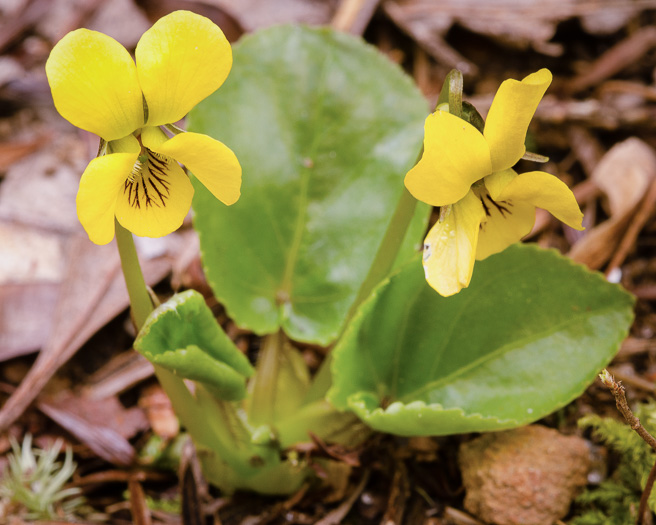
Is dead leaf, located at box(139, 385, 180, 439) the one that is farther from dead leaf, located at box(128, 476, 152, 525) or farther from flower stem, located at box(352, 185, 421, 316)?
flower stem, located at box(352, 185, 421, 316)

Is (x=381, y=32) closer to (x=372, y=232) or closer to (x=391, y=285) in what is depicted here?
(x=372, y=232)

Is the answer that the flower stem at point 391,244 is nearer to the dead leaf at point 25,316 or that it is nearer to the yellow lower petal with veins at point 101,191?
the yellow lower petal with veins at point 101,191

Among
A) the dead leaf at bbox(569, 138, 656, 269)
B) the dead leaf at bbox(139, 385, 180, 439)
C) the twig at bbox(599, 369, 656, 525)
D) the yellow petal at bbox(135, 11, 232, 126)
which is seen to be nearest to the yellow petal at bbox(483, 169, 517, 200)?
the twig at bbox(599, 369, 656, 525)

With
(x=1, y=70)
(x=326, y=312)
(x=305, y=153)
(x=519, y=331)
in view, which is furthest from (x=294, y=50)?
(x=1, y=70)

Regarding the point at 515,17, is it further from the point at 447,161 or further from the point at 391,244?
the point at 447,161

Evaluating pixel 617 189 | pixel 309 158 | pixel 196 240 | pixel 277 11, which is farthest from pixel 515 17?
pixel 196 240

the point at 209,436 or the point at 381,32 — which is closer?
the point at 209,436

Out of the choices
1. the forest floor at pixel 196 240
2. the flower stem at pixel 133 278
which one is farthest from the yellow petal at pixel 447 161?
the forest floor at pixel 196 240
